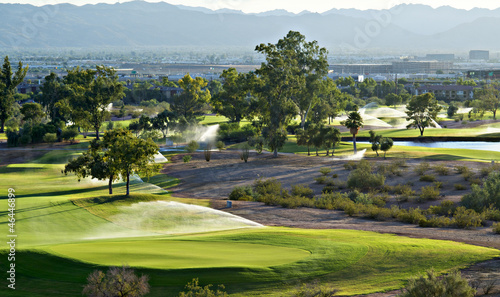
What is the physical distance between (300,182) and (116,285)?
1261 inches

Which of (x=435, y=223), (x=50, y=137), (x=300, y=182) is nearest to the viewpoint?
(x=435, y=223)

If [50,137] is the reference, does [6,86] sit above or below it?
above

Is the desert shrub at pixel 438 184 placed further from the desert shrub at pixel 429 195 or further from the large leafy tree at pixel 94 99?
the large leafy tree at pixel 94 99

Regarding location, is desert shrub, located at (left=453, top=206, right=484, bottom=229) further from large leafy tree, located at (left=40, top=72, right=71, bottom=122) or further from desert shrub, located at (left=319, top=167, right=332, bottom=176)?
large leafy tree, located at (left=40, top=72, right=71, bottom=122)

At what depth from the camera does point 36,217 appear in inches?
1224

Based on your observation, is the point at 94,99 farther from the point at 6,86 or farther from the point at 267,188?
the point at 267,188

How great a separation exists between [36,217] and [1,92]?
6915 cm

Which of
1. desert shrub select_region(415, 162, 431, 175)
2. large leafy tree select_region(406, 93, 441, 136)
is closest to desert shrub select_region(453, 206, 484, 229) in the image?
desert shrub select_region(415, 162, 431, 175)

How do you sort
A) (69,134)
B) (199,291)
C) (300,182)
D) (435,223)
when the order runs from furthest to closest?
1. (69,134)
2. (300,182)
3. (435,223)
4. (199,291)

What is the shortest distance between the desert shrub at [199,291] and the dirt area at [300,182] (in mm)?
5217

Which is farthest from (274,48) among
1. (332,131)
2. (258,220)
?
→ (258,220)

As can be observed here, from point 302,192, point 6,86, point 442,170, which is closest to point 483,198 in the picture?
point 442,170

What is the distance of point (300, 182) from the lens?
48344 millimetres

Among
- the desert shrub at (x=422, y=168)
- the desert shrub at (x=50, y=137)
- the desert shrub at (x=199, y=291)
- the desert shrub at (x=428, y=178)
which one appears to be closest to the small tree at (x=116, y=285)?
the desert shrub at (x=199, y=291)
